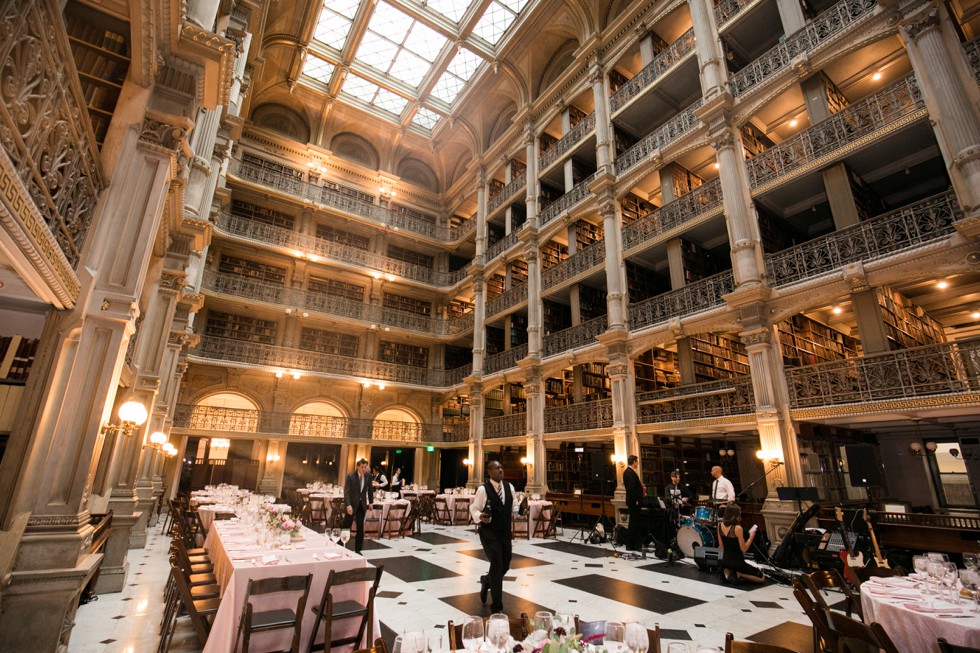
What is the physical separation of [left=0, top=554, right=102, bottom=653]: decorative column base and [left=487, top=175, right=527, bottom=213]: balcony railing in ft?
54.3

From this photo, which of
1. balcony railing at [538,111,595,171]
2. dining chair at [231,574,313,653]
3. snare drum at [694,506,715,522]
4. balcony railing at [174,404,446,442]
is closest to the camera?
dining chair at [231,574,313,653]

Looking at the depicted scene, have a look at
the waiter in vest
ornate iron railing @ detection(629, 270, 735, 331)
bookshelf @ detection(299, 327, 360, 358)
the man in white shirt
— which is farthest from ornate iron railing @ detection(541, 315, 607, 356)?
bookshelf @ detection(299, 327, 360, 358)

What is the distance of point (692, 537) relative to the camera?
7695mm

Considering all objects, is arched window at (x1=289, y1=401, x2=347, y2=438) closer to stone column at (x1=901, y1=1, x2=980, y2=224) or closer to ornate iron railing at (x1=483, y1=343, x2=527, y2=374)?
ornate iron railing at (x1=483, y1=343, x2=527, y2=374)

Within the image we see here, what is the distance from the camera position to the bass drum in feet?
24.7

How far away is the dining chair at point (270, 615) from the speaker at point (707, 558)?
18.9 feet

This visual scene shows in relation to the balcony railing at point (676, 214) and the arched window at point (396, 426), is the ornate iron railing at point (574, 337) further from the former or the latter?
the arched window at point (396, 426)

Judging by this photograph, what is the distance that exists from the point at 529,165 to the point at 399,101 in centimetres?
724

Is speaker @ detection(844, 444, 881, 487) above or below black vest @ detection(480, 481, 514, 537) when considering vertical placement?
above

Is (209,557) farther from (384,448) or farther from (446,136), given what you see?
(446,136)

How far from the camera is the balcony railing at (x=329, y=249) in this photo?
56.1 feet

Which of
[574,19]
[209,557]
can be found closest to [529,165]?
[574,19]

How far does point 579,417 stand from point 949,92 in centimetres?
963

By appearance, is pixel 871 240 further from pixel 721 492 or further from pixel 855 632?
pixel 855 632
